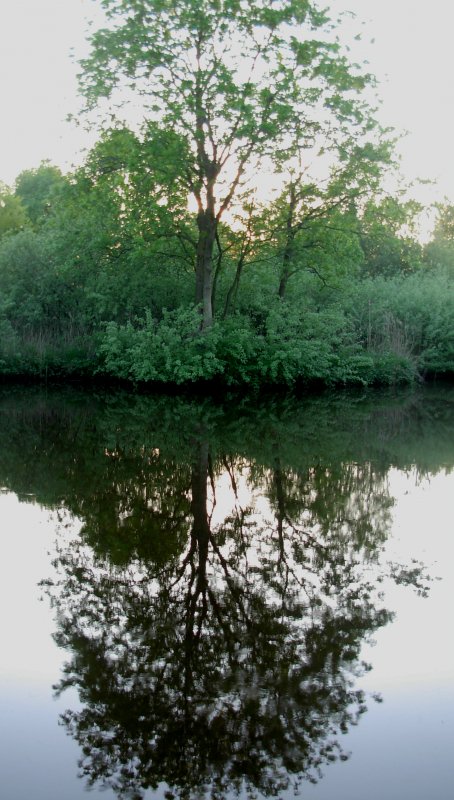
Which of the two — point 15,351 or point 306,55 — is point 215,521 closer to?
point 306,55

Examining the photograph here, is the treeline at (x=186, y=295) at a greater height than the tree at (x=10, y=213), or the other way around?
the tree at (x=10, y=213)

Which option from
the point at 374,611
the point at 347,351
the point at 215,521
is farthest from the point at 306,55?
the point at 374,611

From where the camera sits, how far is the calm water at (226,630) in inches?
139

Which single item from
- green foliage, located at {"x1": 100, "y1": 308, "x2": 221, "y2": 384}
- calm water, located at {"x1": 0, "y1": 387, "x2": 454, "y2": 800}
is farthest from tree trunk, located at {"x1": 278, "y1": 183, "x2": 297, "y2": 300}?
calm water, located at {"x1": 0, "y1": 387, "x2": 454, "y2": 800}

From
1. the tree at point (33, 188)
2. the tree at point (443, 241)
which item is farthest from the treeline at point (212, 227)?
the tree at point (33, 188)

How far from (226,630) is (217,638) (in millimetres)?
138

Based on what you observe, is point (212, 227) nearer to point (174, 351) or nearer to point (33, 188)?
point (174, 351)

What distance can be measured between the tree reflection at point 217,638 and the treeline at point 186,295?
12473 mm

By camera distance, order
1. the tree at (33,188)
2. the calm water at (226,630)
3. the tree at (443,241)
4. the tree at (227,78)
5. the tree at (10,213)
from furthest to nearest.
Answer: the tree at (33,188) → the tree at (443,241) → the tree at (10,213) → the tree at (227,78) → the calm water at (226,630)

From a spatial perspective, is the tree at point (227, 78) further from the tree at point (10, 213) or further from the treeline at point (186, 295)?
the tree at point (10, 213)

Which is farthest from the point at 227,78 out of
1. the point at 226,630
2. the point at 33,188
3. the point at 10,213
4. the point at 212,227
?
the point at 33,188

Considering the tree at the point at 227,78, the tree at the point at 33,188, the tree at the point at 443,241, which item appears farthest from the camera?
the tree at the point at 33,188

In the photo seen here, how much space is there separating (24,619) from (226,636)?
4.64ft

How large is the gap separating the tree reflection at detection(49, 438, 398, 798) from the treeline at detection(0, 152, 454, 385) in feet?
40.9
